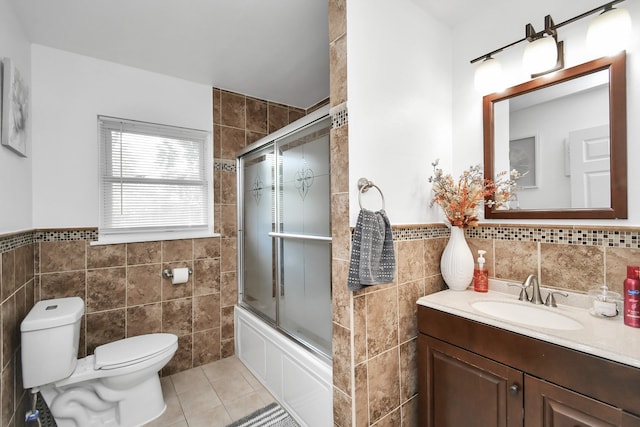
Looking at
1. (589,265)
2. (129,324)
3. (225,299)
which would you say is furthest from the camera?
(225,299)

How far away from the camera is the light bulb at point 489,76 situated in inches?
60.3

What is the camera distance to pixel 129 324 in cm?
216

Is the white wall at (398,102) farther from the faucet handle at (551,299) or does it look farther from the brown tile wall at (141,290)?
the brown tile wall at (141,290)

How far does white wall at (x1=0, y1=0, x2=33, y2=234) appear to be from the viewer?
1.38 metres

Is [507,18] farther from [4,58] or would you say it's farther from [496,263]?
[4,58]

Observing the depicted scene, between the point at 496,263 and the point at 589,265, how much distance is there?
399 mm

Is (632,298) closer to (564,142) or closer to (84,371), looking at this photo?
(564,142)

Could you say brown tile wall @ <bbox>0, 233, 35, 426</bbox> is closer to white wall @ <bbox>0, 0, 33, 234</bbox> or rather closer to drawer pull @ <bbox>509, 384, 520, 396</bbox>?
white wall @ <bbox>0, 0, 33, 234</bbox>

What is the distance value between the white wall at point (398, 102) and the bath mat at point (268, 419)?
141 cm

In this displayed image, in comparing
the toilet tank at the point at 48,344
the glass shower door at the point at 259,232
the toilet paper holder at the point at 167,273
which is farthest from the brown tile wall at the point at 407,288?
the toilet paper holder at the point at 167,273

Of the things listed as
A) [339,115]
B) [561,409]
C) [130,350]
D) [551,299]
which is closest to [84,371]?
[130,350]

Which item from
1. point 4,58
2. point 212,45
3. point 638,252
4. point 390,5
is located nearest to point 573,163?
point 638,252

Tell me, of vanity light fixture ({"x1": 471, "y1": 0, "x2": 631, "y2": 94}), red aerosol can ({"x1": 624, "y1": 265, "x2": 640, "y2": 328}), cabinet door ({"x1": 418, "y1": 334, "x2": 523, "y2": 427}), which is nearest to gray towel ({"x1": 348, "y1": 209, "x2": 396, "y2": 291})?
cabinet door ({"x1": 418, "y1": 334, "x2": 523, "y2": 427})

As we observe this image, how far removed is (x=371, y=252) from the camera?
4.16 ft
